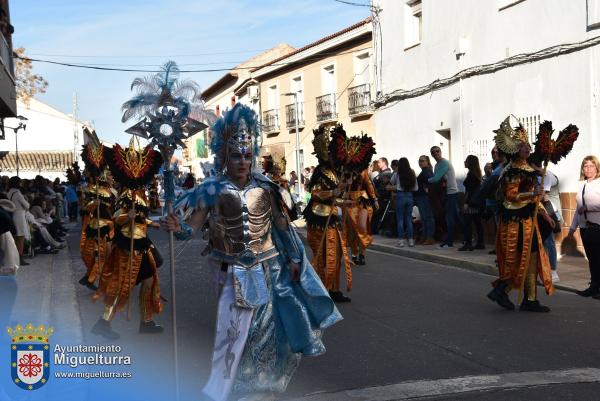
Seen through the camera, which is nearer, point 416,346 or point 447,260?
point 416,346

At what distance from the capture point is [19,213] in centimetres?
1367

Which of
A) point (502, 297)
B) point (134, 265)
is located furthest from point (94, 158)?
point (502, 297)

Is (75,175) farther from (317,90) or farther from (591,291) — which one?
(317,90)

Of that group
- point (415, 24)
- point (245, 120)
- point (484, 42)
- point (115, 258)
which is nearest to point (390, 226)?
point (484, 42)

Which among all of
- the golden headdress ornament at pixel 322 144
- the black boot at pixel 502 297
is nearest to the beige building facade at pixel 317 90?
the golden headdress ornament at pixel 322 144

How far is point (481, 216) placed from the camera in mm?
14844

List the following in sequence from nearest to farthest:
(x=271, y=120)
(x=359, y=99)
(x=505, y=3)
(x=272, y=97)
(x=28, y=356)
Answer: (x=28, y=356), (x=505, y=3), (x=359, y=99), (x=271, y=120), (x=272, y=97)

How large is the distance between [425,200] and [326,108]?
15.6 metres

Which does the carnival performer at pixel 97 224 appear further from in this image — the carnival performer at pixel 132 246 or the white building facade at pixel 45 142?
the white building facade at pixel 45 142

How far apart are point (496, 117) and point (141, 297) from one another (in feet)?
35.2

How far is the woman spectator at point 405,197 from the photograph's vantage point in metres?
15.9

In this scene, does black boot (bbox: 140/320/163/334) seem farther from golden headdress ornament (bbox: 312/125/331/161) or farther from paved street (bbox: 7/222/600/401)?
golden headdress ornament (bbox: 312/125/331/161)

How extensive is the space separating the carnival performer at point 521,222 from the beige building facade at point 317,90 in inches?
635

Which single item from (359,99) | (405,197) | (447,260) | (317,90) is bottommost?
(447,260)
